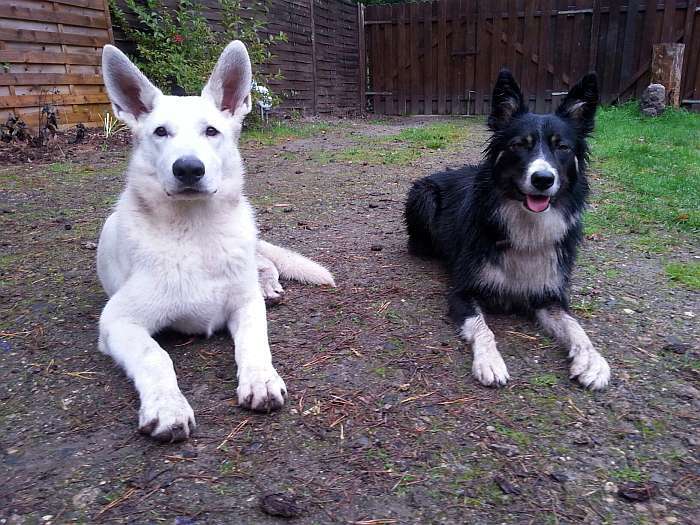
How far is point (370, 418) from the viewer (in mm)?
2031

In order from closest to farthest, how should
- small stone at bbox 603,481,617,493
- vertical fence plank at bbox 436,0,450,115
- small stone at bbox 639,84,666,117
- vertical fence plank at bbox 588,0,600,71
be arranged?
small stone at bbox 603,481,617,493 < small stone at bbox 639,84,666,117 < vertical fence plank at bbox 588,0,600,71 < vertical fence plank at bbox 436,0,450,115

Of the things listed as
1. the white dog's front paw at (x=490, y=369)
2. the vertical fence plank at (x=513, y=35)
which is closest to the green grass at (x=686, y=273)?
the white dog's front paw at (x=490, y=369)

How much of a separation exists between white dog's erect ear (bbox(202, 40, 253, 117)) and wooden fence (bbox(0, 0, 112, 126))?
5.75 m

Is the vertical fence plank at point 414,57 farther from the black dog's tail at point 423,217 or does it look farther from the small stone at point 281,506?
the small stone at point 281,506

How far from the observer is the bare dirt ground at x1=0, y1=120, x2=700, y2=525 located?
1607 millimetres

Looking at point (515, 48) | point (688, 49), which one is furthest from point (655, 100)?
point (515, 48)

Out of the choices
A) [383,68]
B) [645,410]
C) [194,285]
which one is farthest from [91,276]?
[383,68]

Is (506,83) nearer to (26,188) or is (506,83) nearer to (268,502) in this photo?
(268,502)

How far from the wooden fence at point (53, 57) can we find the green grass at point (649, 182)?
7429mm

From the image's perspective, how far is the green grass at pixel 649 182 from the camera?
Result: 4363 mm

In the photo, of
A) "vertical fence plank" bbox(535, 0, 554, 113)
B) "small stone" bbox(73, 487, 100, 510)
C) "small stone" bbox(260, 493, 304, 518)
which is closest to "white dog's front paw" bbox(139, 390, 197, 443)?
"small stone" bbox(73, 487, 100, 510)

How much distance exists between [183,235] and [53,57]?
265 inches

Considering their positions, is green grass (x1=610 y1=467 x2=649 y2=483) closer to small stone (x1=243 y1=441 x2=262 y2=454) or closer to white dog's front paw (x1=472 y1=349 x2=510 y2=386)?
white dog's front paw (x1=472 y1=349 x2=510 y2=386)

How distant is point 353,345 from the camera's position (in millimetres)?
2617
